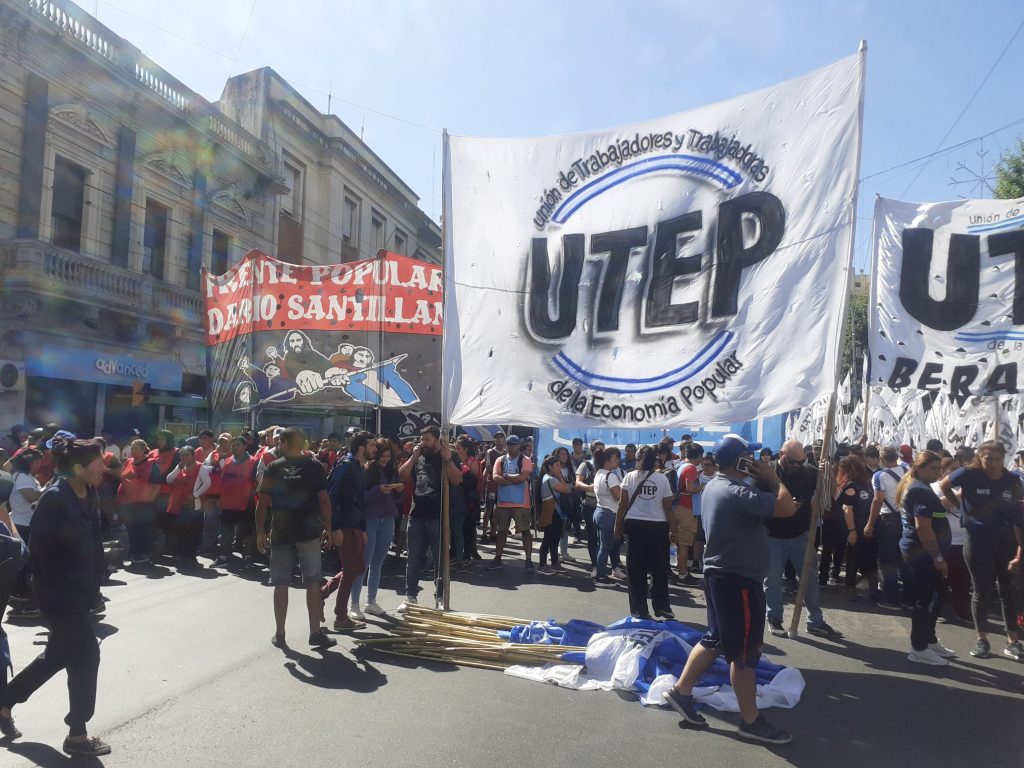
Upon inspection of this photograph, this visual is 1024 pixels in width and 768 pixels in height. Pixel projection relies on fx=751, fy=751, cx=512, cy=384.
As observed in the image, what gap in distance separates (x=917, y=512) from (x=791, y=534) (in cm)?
118

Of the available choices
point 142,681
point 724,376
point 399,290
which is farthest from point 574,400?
point 399,290

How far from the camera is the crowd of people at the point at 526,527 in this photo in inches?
170

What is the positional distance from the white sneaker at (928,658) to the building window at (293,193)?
81.7ft

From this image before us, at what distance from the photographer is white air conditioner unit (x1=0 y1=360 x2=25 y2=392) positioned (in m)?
15.1

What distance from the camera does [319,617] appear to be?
6.14 metres

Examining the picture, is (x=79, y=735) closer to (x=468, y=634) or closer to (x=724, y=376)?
(x=468, y=634)

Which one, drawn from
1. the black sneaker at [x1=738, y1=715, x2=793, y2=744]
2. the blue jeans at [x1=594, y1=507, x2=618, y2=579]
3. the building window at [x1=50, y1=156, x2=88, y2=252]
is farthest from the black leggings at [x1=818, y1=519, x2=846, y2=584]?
the building window at [x1=50, y1=156, x2=88, y2=252]

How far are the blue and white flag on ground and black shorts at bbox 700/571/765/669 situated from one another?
0.65 metres

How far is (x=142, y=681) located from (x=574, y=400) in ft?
12.2

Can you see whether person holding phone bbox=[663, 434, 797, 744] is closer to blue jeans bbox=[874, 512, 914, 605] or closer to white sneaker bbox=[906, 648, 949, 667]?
white sneaker bbox=[906, 648, 949, 667]

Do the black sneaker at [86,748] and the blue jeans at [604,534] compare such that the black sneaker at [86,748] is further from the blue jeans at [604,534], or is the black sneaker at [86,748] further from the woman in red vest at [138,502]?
the woman in red vest at [138,502]

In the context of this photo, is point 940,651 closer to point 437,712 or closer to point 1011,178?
point 437,712

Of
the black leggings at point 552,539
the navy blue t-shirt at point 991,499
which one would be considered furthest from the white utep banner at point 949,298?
the black leggings at point 552,539

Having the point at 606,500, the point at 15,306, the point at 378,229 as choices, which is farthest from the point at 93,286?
the point at 378,229
